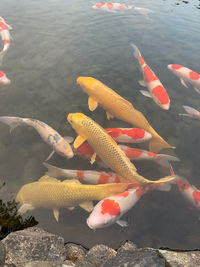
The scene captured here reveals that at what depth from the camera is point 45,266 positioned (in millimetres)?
2598

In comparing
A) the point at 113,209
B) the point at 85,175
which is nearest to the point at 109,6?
the point at 85,175

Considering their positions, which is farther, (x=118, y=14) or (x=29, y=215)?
(x=118, y=14)

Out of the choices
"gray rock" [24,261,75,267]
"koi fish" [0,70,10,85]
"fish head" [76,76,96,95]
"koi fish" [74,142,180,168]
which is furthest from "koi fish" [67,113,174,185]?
"koi fish" [0,70,10,85]

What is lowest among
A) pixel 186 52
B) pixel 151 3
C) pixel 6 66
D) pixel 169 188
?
pixel 169 188

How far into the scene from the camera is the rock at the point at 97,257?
2.93m

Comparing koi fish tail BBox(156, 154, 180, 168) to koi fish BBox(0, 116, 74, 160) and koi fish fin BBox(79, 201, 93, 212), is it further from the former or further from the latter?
koi fish BBox(0, 116, 74, 160)

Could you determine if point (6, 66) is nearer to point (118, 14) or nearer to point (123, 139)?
point (123, 139)

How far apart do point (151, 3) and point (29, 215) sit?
13328mm

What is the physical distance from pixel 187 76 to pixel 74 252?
5836mm

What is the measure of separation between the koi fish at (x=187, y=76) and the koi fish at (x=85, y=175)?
415 cm

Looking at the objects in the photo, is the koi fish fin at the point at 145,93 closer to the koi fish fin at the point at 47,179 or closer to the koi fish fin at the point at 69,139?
the koi fish fin at the point at 69,139

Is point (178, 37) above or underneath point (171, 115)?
above

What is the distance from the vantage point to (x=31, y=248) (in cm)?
291

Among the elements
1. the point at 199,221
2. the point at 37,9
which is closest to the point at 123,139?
the point at 199,221
